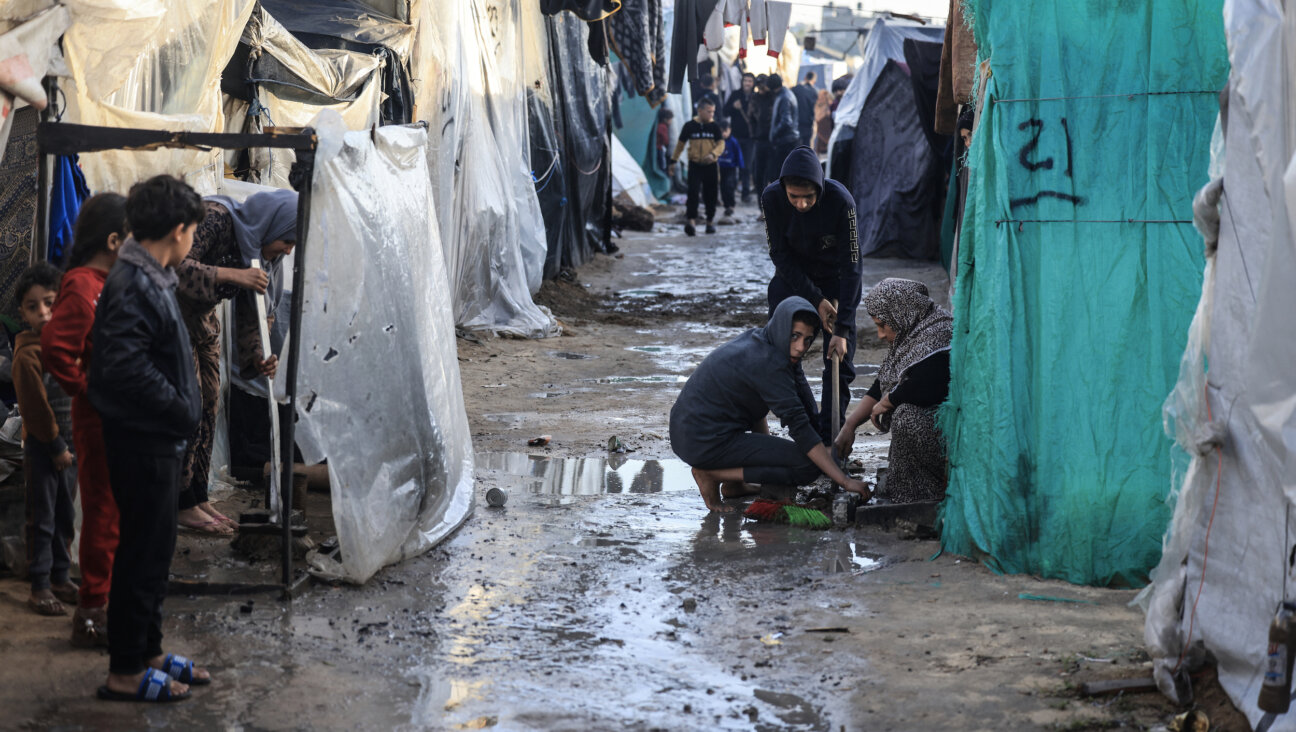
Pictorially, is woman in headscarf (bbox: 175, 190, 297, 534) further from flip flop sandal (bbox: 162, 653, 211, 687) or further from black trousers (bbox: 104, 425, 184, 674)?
flip flop sandal (bbox: 162, 653, 211, 687)

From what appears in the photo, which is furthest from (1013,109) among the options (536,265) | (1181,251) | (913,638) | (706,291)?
(706,291)

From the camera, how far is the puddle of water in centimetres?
605

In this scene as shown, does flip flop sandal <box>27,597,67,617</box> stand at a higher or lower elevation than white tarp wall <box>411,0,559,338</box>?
lower

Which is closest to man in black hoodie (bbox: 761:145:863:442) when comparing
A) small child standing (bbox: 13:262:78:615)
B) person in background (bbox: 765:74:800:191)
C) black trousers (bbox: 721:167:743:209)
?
small child standing (bbox: 13:262:78:615)

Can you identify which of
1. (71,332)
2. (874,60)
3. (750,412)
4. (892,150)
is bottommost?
(750,412)

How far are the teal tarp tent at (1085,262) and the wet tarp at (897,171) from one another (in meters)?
10.5

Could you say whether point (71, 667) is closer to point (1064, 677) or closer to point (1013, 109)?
point (1064, 677)

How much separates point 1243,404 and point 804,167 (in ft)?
11.0

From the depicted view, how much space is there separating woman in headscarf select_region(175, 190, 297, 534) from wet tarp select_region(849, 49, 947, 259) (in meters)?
11.1

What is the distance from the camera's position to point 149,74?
5320mm

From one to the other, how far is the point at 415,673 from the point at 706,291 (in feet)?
32.5

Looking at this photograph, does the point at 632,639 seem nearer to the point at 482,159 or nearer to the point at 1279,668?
the point at 1279,668

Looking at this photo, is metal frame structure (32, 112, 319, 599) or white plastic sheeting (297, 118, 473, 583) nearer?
metal frame structure (32, 112, 319, 599)

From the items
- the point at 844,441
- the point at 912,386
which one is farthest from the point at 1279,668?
the point at 844,441
